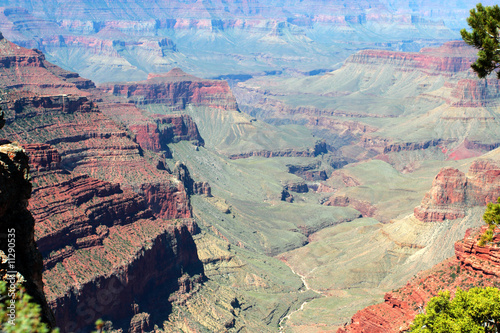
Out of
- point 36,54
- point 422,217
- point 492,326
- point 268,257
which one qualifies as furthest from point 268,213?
point 492,326

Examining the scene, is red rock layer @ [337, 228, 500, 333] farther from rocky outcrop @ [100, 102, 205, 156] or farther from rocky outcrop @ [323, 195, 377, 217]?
rocky outcrop @ [323, 195, 377, 217]

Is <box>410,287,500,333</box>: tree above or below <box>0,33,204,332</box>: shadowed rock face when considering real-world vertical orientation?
above

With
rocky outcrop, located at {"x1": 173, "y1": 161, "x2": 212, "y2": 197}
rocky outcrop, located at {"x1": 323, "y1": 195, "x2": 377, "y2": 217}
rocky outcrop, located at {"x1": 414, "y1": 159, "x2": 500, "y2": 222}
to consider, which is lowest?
rocky outcrop, located at {"x1": 323, "y1": 195, "x2": 377, "y2": 217}

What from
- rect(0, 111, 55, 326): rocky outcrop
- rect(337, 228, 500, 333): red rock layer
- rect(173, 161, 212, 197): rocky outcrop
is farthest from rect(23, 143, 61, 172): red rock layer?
rect(173, 161, 212, 197): rocky outcrop

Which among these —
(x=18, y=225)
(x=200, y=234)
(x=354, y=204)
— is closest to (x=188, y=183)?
(x=200, y=234)

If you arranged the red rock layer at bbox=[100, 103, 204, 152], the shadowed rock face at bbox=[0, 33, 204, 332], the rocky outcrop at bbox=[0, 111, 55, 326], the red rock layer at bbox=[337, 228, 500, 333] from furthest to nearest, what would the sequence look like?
the red rock layer at bbox=[100, 103, 204, 152] < the shadowed rock face at bbox=[0, 33, 204, 332] < the red rock layer at bbox=[337, 228, 500, 333] < the rocky outcrop at bbox=[0, 111, 55, 326]

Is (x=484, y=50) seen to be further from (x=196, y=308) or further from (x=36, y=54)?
(x=36, y=54)

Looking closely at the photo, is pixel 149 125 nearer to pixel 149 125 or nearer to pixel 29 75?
pixel 149 125
